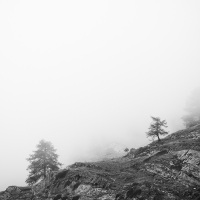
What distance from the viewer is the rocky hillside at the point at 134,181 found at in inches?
650

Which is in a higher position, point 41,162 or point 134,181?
point 41,162

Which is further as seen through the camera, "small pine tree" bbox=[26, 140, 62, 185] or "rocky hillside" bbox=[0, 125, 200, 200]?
"small pine tree" bbox=[26, 140, 62, 185]

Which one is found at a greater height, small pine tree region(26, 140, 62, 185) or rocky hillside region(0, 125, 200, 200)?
small pine tree region(26, 140, 62, 185)

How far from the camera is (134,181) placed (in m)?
19.0

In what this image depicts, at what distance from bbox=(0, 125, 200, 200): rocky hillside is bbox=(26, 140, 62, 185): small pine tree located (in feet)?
23.3

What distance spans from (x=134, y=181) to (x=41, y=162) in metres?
22.1

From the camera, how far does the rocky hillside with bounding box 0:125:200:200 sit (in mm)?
16516

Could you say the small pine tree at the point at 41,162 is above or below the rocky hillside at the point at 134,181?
above

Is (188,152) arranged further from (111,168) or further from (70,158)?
(70,158)

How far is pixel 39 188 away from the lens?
26094 millimetres

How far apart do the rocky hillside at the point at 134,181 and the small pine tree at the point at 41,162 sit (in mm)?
7112

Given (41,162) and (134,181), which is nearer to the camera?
(134,181)

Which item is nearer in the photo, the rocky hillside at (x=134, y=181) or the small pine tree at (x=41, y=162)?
the rocky hillside at (x=134, y=181)

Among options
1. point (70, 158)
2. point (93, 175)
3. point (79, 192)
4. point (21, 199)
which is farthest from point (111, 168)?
point (70, 158)
